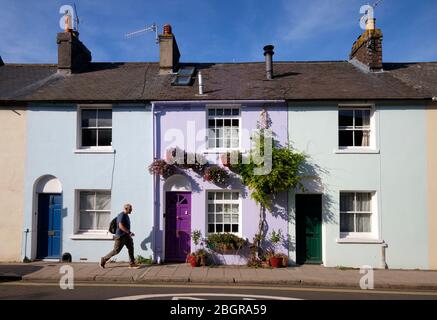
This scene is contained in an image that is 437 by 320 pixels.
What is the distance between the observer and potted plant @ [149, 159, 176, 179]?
979 cm

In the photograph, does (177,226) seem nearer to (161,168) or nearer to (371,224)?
(161,168)

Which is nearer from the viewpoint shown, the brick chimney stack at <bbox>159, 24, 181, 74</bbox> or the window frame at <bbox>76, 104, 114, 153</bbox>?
the window frame at <bbox>76, 104, 114, 153</bbox>

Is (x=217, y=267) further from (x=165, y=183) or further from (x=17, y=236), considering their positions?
(x=17, y=236)

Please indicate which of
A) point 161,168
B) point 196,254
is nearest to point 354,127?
point 161,168

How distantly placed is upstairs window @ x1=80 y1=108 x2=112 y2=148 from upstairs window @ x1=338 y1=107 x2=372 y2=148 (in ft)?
27.3

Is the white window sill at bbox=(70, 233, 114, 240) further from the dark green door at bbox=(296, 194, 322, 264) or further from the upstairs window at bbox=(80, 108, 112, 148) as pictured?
the dark green door at bbox=(296, 194, 322, 264)

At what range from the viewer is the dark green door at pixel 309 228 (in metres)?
10.1

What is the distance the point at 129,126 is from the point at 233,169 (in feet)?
13.1

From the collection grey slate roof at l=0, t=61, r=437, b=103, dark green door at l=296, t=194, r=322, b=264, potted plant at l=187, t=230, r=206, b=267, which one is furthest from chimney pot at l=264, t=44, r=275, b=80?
potted plant at l=187, t=230, r=206, b=267

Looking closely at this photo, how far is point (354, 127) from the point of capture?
10.4 metres

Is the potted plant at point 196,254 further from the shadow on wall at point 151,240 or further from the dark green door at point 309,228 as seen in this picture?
the dark green door at point 309,228

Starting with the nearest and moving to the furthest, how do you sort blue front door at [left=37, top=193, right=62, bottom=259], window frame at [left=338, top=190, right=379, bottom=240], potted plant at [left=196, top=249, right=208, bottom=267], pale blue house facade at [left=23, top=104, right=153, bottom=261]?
1. potted plant at [left=196, top=249, right=208, bottom=267]
2. window frame at [left=338, top=190, right=379, bottom=240]
3. pale blue house facade at [left=23, top=104, right=153, bottom=261]
4. blue front door at [left=37, top=193, right=62, bottom=259]

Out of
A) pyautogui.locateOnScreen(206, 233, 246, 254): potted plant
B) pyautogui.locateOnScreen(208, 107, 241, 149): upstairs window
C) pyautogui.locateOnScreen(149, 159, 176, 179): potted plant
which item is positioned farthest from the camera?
pyautogui.locateOnScreen(208, 107, 241, 149): upstairs window

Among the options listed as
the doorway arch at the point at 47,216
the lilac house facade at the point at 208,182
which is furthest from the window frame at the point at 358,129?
the doorway arch at the point at 47,216
